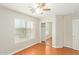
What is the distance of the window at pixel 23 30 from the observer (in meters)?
3.20

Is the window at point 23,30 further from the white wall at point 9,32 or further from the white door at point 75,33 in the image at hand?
the white door at point 75,33

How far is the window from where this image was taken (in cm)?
320

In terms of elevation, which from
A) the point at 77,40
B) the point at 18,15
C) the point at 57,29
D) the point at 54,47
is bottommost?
the point at 54,47

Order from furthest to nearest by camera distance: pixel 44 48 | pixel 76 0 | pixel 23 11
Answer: pixel 44 48 → pixel 23 11 → pixel 76 0

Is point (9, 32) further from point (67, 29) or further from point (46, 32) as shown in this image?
point (67, 29)

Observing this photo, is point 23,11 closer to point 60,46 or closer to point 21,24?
point 21,24

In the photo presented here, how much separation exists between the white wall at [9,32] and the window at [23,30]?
4.3 inches

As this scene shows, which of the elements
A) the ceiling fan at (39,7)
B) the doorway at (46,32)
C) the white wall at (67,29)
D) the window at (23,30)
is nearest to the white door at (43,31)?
the doorway at (46,32)

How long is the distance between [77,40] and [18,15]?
1.67 m

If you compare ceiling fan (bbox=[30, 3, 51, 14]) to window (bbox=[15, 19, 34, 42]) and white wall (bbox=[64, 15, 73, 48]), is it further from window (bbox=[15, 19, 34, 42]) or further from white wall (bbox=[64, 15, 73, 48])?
white wall (bbox=[64, 15, 73, 48])

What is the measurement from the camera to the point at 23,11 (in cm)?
307

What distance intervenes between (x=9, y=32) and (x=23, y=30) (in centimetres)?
75

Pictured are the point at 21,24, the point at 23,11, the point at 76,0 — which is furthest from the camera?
the point at 21,24

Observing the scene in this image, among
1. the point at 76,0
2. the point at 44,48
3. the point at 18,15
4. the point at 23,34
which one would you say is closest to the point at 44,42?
the point at 44,48
